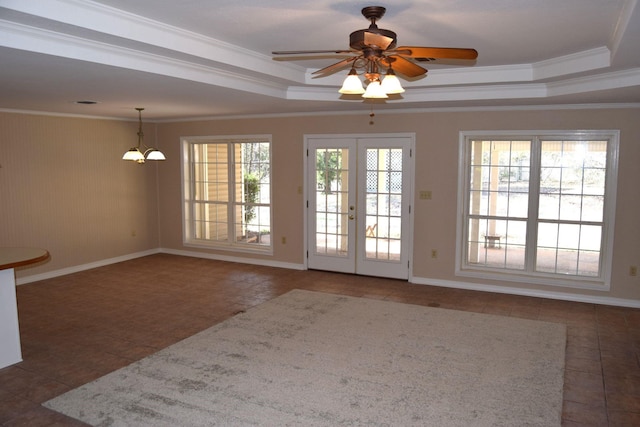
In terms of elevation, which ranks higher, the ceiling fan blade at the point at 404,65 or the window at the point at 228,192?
the ceiling fan blade at the point at 404,65

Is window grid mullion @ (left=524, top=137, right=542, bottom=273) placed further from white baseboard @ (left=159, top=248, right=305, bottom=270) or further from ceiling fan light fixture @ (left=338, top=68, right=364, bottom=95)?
ceiling fan light fixture @ (left=338, top=68, right=364, bottom=95)

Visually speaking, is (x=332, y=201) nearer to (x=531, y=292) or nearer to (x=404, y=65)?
(x=531, y=292)

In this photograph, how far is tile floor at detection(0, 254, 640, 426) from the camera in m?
3.56

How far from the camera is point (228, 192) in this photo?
816 centimetres

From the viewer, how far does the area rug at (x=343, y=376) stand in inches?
127

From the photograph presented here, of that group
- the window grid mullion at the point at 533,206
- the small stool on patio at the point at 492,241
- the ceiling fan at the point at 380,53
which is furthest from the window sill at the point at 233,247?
the ceiling fan at the point at 380,53

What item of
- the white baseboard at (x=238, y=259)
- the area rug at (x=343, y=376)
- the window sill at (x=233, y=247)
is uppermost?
the window sill at (x=233, y=247)

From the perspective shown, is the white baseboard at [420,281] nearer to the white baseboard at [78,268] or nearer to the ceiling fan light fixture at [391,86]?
the white baseboard at [78,268]

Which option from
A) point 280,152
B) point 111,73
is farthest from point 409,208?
point 111,73

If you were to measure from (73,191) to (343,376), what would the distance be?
5.39 meters

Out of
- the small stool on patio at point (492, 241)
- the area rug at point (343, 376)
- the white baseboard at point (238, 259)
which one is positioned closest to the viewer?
the area rug at point (343, 376)

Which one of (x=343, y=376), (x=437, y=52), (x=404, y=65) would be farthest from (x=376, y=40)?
(x=343, y=376)

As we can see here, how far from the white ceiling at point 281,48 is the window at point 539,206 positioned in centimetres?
61

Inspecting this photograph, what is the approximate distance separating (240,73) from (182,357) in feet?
8.74
